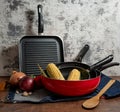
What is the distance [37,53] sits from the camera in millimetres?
1033

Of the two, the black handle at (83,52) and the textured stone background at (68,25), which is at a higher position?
the textured stone background at (68,25)

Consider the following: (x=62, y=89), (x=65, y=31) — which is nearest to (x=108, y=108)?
(x=62, y=89)

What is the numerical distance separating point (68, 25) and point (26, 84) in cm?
37

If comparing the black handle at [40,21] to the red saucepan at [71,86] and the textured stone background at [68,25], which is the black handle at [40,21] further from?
the red saucepan at [71,86]

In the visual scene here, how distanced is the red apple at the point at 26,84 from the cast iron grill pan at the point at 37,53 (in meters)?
0.16

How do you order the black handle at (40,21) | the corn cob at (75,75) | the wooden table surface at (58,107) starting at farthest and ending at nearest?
the black handle at (40,21) < the corn cob at (75,75) < the wooden table surface at (58,107)

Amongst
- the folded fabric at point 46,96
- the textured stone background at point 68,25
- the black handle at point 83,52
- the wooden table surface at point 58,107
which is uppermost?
the textured stone background at point 68,25

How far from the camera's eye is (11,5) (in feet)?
3.40

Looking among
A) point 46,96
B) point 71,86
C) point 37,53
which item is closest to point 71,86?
point 71,86

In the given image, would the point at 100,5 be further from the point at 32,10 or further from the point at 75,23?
the point at 32,10

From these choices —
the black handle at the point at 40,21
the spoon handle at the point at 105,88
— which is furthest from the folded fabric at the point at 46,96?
the black handle at the point at 40,21

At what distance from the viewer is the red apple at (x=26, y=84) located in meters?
0.85

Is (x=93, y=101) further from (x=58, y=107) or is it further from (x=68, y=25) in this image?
(x=68, y=25)

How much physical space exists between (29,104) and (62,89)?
0.12m
